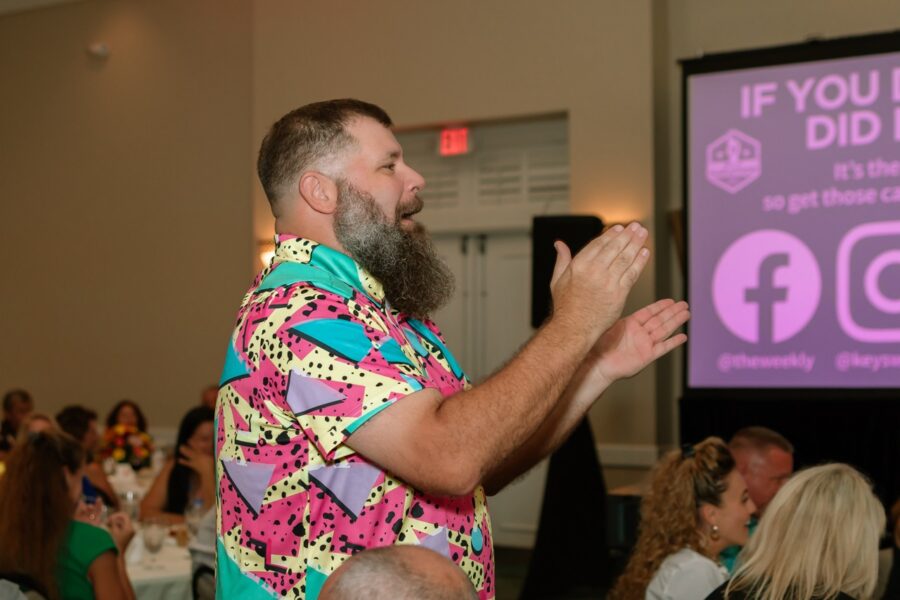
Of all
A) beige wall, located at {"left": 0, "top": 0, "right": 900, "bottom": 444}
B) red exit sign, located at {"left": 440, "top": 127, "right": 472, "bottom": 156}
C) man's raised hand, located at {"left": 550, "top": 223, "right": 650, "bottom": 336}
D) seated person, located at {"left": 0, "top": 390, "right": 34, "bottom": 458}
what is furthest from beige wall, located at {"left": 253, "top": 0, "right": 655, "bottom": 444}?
man's raised hand, located at {"left": 550, "top": 223, "right": 650, "bottom": 336}

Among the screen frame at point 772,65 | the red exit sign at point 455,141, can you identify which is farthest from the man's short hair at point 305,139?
the red exit sign at point 455,141

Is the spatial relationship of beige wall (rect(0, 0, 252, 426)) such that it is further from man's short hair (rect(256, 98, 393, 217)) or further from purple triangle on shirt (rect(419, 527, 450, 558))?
purple triangle on shirt (rect(419, 527, 450, 558))

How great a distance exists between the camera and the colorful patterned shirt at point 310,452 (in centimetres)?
137

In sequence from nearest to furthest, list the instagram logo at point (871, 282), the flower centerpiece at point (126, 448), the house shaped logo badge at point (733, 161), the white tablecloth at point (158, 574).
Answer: the white tablecloth at point (158, 574)
the instagram logo at point (871, 282)
the house shaped logo badge at point (733, 161)
the flower centerpiece at point (126, 448)

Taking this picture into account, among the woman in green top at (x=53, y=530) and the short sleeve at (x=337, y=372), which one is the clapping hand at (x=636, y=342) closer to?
the short sleeve at (x=337, y=372)

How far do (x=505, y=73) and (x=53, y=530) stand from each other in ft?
17.8

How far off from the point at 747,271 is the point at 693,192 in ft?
1.83

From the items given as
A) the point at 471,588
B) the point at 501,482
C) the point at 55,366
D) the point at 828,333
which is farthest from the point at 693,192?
the point at 55,366

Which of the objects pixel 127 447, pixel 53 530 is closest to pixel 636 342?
pixel 53 530

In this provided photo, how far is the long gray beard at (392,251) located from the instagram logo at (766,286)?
485cm

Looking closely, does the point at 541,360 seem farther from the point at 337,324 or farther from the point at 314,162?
the point at 314,162

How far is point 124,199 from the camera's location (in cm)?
975

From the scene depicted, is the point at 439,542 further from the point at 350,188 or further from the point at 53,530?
the point at 53,530

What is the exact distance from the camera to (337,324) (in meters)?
1.40
